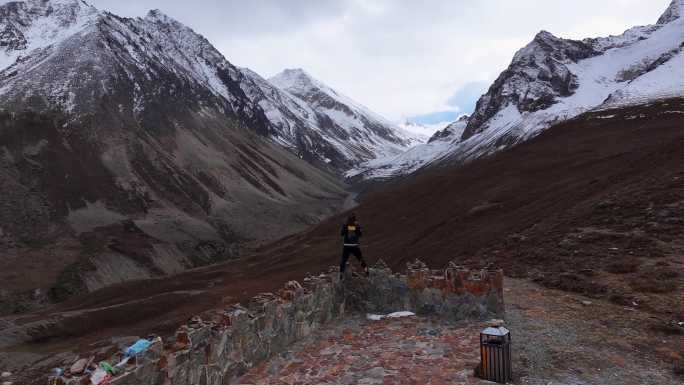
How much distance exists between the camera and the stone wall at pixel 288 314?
822 centimetres

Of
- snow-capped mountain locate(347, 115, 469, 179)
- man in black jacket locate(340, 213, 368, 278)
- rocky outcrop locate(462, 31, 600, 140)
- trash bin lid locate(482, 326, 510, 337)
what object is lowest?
trash bin lid locate(482, 326, 510, 337)

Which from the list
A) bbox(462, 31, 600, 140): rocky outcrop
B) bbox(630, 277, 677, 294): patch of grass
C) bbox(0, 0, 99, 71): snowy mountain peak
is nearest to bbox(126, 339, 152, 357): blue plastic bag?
bbox(630, 277, 677, 294): patch of grass

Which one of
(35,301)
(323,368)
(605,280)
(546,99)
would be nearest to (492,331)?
(323,368)

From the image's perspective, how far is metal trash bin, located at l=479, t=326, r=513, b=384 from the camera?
8836mm

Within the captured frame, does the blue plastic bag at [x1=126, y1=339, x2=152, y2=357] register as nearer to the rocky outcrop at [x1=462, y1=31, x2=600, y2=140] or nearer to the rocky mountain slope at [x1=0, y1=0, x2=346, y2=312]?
the rocky mountain slope at [x1=0, y1=0, x2=346, y2=312]

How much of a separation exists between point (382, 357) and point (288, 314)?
2.45m

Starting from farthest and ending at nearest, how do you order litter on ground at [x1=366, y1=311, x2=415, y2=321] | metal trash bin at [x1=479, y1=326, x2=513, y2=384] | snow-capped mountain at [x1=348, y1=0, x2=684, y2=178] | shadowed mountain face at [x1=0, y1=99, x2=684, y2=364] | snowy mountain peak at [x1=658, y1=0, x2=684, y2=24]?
snowy mountain peak at [x1=658, y1=0, x2=684, y2=24], snow-capped mountain at [x1=348, y1=0, x2=684, y2=178], shadowed mountain face at [x1=0, y1=99, x2=684, y2=364], litter on ground at [x1=366, y1=311, x2=415, y2=321], metal trash bin at [x1=479, y1=326, x2=513, y2=384]

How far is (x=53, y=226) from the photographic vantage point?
64.6 meters

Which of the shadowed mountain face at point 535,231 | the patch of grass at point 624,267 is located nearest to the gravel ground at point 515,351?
the shadowed mountain face at point 535,231

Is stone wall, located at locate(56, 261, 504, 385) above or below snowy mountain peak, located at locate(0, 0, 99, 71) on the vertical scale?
below

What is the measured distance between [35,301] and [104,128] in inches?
1964

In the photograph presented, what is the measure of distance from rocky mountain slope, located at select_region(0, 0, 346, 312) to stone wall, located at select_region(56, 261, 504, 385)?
1665 inches

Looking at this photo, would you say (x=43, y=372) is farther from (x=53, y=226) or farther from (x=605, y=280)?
(x=53, y=226)

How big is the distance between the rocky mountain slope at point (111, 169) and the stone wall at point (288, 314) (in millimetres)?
42283
